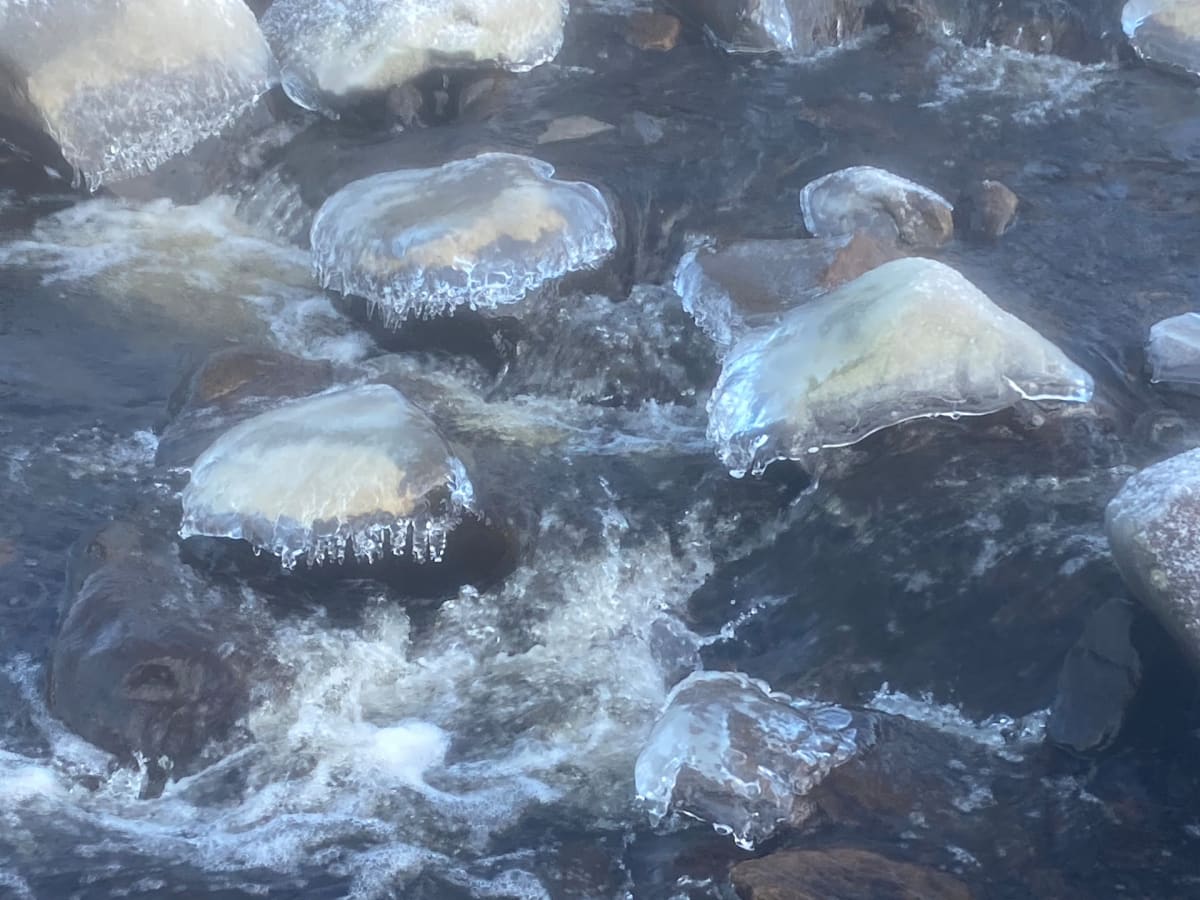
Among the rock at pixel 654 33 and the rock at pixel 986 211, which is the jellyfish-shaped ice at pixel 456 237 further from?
the rock at pixel 654 33

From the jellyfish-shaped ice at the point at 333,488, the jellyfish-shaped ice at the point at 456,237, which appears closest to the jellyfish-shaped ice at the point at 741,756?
the jellyfish-shaped ice at the point at 333,488

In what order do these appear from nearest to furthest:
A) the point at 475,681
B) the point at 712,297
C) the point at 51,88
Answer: the point at 475,681 → the point at 712,297 → the point at 51,88

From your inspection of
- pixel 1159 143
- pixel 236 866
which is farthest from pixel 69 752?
pixel 1159 143

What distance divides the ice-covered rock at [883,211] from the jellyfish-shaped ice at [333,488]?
2330mm

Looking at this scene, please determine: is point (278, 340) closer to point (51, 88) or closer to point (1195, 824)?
point (51, 88)

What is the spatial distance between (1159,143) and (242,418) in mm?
4786

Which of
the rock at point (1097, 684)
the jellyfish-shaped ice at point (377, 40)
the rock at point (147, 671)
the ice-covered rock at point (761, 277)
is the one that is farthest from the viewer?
the jellyfish-shaped ice at point (377, 40)

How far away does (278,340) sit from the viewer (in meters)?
6.20

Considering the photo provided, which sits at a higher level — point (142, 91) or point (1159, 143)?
point (142, 91)

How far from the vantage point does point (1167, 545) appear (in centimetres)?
366

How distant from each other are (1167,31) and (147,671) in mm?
6548

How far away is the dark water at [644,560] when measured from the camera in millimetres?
3705

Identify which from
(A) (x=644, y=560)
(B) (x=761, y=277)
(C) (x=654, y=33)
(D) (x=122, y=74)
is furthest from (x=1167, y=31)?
(D) (x=122, y=74)

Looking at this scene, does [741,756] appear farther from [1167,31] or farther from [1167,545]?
[1167,31]
